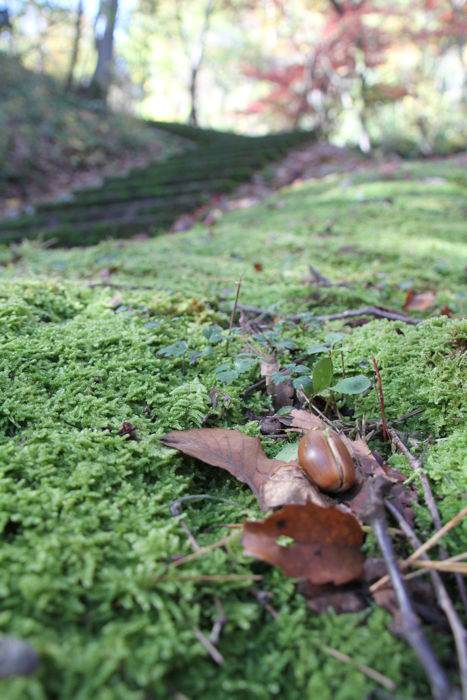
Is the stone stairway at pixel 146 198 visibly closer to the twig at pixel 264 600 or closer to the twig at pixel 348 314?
the twig at pixel 348 314

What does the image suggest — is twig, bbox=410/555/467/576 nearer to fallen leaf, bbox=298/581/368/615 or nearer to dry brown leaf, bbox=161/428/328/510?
fallen leaf, bbox=298/581/368/615

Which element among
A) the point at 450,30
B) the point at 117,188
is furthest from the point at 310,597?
the point at 450,30

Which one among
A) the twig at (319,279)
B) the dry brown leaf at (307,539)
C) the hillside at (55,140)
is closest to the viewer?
the dry brown leaf at (307,539)

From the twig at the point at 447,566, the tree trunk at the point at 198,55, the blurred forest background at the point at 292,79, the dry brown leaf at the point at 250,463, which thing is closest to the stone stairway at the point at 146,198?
the blurred forest background at the point at 292,79

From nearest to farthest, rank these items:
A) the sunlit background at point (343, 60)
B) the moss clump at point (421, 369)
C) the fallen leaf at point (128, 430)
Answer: the fallen leaf at point (128, 430), the moss clump at point (421, 369), the sunlit background at point (343, 60)

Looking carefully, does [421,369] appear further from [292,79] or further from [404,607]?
[292,79]

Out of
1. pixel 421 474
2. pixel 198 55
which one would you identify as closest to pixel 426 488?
pixel 421 474

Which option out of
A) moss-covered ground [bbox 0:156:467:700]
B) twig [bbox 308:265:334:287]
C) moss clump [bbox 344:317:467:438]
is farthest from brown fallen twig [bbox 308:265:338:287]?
moss clump [bbox 344:317:467:438]
